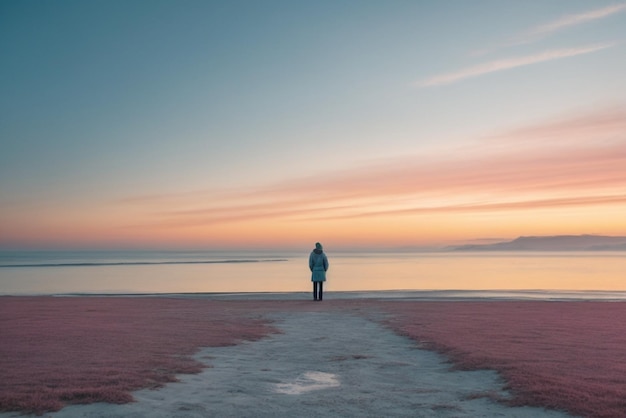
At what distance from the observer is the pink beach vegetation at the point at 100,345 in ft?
31.3

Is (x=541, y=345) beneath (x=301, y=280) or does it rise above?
above

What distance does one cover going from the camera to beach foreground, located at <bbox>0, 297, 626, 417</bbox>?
9062 millimetres

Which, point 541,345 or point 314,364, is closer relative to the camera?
point 314,364

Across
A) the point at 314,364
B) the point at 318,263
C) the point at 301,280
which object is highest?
the point at 318,263

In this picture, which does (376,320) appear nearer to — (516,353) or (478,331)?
(478,331)

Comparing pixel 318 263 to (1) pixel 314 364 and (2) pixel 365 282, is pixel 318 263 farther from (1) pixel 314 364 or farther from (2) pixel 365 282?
(2) pixel 365 282

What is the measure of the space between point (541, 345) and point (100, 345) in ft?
36.5

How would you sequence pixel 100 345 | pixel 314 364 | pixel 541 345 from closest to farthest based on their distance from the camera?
pixel 314 364
pixel 100 345
pixel 541 345

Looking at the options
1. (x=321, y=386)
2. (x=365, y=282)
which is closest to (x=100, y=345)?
(x=321, y=386)

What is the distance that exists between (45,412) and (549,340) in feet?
40.8

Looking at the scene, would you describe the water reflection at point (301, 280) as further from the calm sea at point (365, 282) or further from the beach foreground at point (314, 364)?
the beach foreground at point (314, 364)

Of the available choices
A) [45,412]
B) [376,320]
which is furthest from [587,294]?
[45,412]

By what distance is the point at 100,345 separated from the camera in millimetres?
14422

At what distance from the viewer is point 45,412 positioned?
28.0ft
